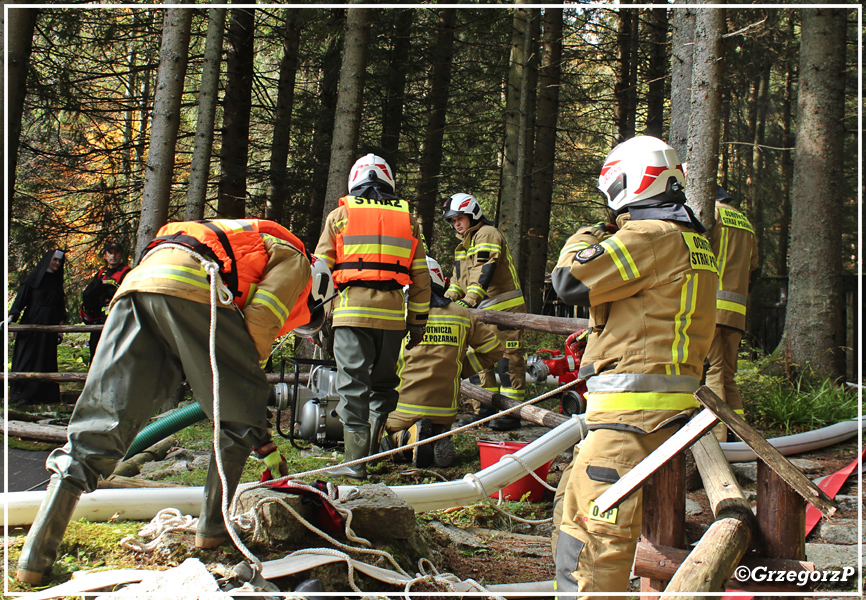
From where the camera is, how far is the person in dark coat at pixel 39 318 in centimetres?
859

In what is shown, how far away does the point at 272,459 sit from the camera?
3.54 meters

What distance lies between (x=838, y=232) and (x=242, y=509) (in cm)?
776

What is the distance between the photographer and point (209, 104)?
8.54m

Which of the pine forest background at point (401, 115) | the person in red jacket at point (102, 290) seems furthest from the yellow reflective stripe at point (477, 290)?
the person in red jacket at point (102, 290)

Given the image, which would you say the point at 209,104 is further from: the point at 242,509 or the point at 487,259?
the point at 242,509

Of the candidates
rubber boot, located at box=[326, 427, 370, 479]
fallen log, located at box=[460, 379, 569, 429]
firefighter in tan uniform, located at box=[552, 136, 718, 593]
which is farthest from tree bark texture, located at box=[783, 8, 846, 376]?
firefighter in tan uniform, located at box=[552, 136, 718, 593]

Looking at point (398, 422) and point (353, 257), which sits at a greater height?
point (353, 257)

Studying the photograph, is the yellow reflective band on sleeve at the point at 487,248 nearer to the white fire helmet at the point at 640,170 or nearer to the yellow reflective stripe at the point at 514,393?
the yellow reflective stripe at the point at 514,393

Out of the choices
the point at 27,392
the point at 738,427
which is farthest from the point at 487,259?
the point at 27,392

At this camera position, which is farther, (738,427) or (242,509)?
(242,509)

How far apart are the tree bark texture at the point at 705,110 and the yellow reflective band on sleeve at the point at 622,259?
2.53 metres

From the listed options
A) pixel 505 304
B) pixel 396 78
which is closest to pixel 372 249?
pixel 505 304

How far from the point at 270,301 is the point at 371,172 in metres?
2.50

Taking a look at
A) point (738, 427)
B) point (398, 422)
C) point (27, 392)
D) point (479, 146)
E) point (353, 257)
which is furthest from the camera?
point (479, 146)
